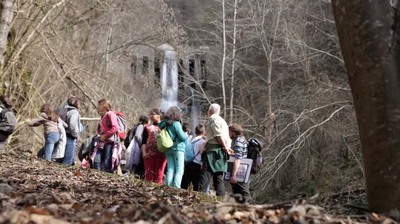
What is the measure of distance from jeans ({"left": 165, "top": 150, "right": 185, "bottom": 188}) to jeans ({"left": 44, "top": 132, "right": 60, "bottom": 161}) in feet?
8.69

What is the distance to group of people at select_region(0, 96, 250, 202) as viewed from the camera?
31.8 feet

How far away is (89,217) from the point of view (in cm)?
313

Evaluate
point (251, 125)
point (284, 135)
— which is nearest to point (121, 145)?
point (284, 135)

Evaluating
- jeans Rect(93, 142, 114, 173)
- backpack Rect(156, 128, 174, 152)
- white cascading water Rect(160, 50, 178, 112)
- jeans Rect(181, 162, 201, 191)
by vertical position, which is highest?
white cascading water Rect(160, 50, 178, 112)

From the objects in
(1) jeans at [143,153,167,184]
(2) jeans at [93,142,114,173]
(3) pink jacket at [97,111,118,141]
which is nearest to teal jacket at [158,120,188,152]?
(1) jeans at [143,153,167,184]

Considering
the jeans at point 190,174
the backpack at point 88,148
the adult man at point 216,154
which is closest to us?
the adult man at point 216,154

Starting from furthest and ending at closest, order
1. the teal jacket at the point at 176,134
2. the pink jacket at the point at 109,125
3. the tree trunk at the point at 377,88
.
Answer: the pink jacket at the point at 109,125 < the teal jacket at the point at 176,134 < the tree trunk at the point at 377,88

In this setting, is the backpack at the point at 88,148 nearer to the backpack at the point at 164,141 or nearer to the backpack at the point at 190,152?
the backpack at the point at 190,152

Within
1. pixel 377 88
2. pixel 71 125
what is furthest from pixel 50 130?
pixel 377 88

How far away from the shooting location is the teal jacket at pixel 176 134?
10055 millimetres

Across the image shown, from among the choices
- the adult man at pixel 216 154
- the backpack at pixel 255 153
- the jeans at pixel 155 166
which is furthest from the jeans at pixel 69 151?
the backpack at pixel 255 153

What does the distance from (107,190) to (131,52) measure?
2431 centimetres

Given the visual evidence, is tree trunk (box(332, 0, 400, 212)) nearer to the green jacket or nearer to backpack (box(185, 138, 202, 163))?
the green jacket

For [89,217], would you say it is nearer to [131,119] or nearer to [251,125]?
[131,119]
